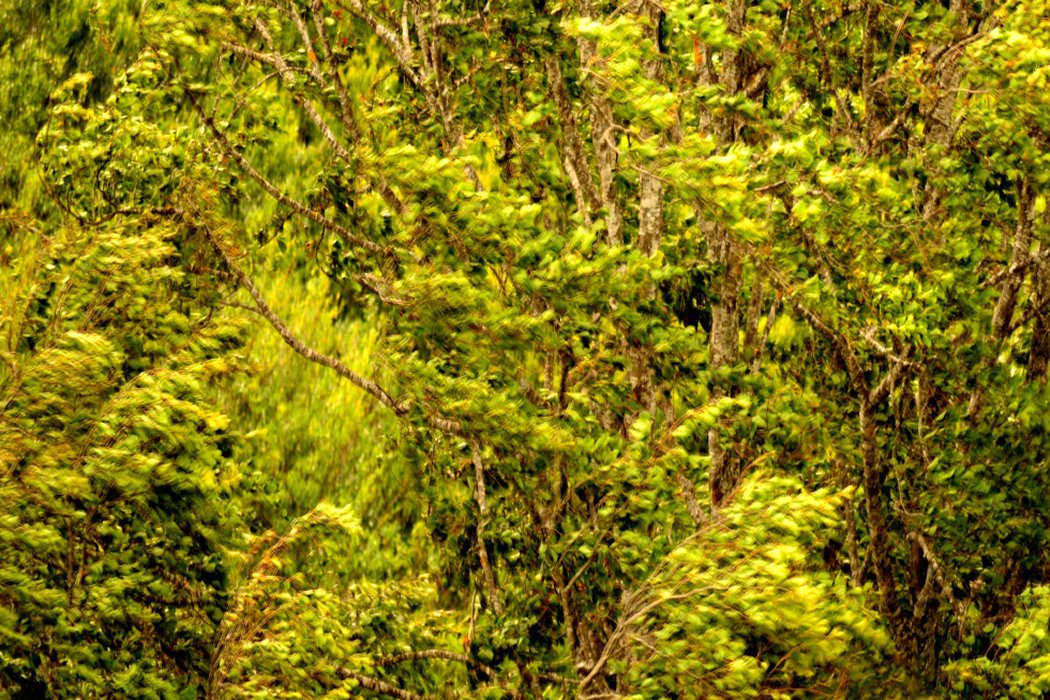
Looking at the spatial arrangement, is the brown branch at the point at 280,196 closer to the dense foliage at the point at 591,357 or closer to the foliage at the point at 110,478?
the dense foliage at the point at 591,357

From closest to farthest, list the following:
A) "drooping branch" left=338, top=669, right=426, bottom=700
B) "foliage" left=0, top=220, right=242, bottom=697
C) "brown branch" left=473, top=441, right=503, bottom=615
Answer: "foliage" left=0, top=220, right=242, bottom=697 < "brown branch" left=473, top=441, right=503, bottom=615 < "drooping branch" left=338, top=669, right=426, bottom=700

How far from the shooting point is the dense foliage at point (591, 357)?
5.00 meters

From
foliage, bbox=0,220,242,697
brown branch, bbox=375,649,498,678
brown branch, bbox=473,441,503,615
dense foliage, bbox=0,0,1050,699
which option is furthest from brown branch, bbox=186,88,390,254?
brown branch, bbox=375,649,498,678

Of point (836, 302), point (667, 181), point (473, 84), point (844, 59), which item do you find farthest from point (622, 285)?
point (844, 59)

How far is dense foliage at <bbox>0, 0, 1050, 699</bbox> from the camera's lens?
500cm

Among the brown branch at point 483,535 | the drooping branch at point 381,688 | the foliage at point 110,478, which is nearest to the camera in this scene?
the foliage at point 110,478

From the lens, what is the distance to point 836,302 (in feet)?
18.7

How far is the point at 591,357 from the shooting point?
547 centimetres

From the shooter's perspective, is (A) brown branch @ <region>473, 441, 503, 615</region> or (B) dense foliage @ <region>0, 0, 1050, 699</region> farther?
(A) brown branch @ <region>473, 441, 503, 615</region>

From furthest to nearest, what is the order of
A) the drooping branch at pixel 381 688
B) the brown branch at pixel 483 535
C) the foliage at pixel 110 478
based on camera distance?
the drooping branch at pixel 381 688, the brown branch at pixel 483 535, the foliage at pixel 110 478

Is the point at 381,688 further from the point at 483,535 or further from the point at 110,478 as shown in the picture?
the point at 110,478

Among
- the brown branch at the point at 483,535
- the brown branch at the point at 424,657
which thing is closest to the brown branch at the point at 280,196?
the brown branch at the point at 483,535

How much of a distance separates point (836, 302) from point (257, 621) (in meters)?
2.46

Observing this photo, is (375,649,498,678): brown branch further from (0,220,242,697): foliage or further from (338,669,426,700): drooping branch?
(0,220,242,697): foliage
